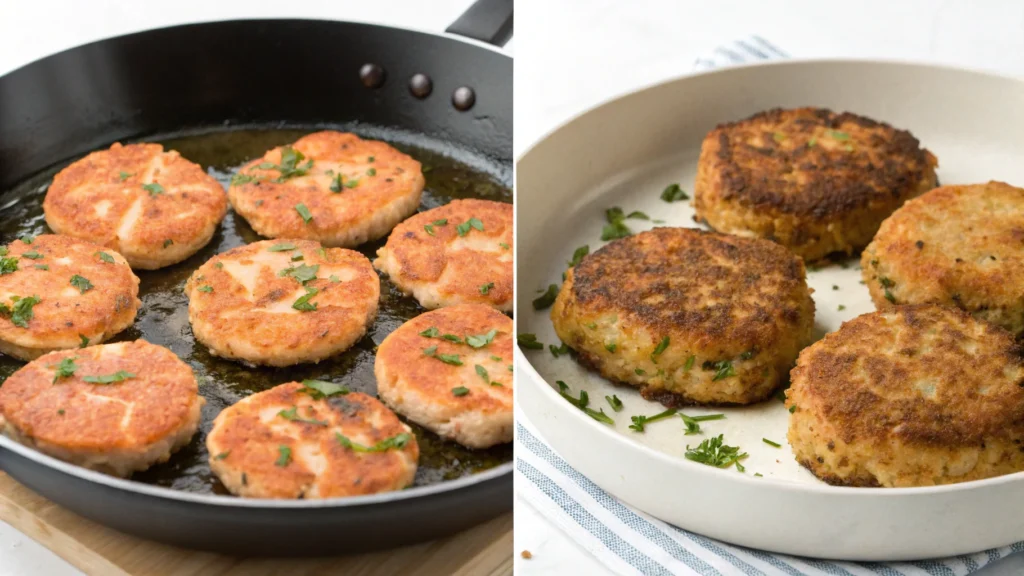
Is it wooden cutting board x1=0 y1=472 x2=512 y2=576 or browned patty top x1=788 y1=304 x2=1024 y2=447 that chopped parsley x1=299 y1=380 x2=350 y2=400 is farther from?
browned patty top x1=788 y1=304 x2=1024 y2=447

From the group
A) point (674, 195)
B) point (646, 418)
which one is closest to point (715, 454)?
point (646, 418)

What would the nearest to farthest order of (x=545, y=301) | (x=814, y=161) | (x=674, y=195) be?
1. (x=545, y=301)
2. (x=814, y=161)
3. (x=674, y=195)

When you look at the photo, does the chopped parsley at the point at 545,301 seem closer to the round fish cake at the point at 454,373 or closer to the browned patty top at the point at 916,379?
the round fish cake at the point at 454,373

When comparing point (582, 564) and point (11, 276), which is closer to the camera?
point (582, 564)

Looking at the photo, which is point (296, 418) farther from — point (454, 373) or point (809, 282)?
point (809, 282)

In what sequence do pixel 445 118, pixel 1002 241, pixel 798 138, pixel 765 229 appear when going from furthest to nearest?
pixel 445 118 → pixel 798 138 → pixel 765 229 → pixel 1002 241

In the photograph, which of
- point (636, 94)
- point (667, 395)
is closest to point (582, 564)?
point (667, 395)

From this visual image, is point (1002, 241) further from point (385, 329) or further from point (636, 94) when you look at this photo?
point (385, 329)

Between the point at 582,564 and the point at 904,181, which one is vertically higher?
the point at 904,181
